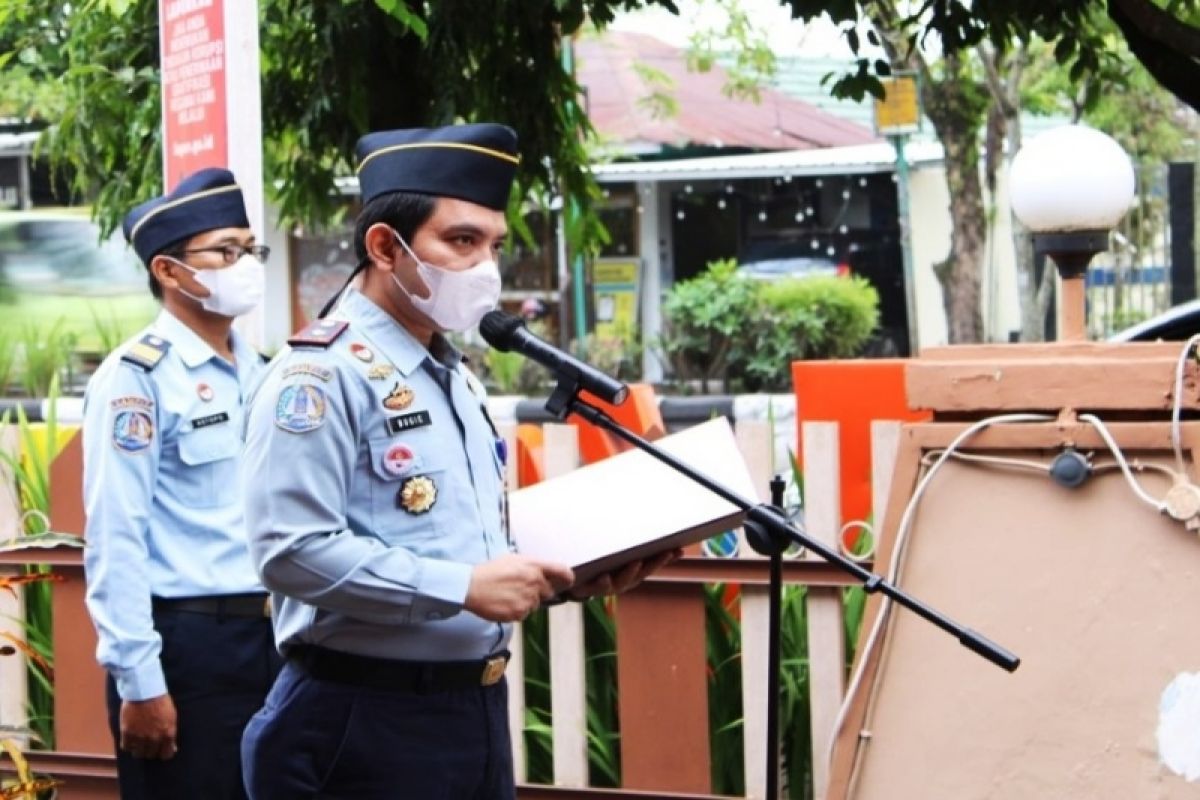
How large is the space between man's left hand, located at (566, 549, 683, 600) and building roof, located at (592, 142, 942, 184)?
59.8 feet

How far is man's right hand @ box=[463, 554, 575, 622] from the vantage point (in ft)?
9.68

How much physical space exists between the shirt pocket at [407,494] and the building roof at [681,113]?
679 inches

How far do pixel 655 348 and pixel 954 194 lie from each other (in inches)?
129

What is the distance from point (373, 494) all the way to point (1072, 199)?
192 centimetres

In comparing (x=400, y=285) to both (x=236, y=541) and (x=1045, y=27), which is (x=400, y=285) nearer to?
(x=236, y=541)

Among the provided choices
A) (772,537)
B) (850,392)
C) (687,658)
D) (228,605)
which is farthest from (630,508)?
(850,392)

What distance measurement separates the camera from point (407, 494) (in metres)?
3.06

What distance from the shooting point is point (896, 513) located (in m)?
4.14

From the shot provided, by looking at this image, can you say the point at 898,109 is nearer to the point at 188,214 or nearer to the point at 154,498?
the point at 188,214

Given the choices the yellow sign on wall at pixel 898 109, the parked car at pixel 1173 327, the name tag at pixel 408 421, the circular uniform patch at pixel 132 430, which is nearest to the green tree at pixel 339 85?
the circular uniform patch at pixel 132 430

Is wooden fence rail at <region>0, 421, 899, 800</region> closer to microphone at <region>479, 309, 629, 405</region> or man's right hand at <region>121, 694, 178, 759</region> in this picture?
man's right hand at <region>121, 694, 178, 759</region>

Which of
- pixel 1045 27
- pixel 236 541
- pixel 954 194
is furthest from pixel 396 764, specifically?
pixel 954 194

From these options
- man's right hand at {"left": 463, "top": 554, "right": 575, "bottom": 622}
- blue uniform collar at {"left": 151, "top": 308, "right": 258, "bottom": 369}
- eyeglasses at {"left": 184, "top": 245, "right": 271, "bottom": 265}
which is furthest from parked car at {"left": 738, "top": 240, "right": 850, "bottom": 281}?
man's right hand at {"left": 463, "top": 554, "right": 575, "bottom": 622}

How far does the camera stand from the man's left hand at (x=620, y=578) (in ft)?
10.7
